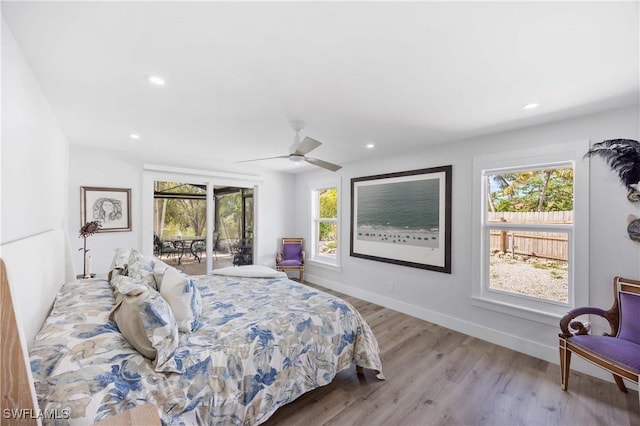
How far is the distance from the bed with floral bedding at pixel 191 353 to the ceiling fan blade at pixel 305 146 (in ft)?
4.63

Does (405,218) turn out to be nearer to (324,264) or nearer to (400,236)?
(400,236)

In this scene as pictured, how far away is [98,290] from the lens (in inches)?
79.9

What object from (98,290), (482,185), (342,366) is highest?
(482,185)

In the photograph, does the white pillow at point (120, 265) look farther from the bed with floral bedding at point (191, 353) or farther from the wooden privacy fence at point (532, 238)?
the wooden privacy fence at point (532, 238)

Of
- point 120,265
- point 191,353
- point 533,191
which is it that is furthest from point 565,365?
point 120,265

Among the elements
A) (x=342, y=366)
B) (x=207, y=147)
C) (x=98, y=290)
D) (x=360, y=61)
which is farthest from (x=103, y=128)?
(x=342, y=366)

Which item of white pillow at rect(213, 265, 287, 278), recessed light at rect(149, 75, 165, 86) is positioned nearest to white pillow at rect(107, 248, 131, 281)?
white pillow at rect(213, 265, 287, 278)

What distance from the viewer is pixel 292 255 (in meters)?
5.39

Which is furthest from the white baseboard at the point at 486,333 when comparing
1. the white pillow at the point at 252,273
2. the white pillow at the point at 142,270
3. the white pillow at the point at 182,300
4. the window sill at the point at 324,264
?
the white pillow at the point at 142,270

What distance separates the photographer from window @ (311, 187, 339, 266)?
16.7 ft

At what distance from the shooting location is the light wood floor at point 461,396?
6.13 feet

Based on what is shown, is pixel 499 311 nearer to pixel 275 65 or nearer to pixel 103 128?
pixel 275 65

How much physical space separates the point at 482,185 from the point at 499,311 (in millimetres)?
1434

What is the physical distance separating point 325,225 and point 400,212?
1768 mm
